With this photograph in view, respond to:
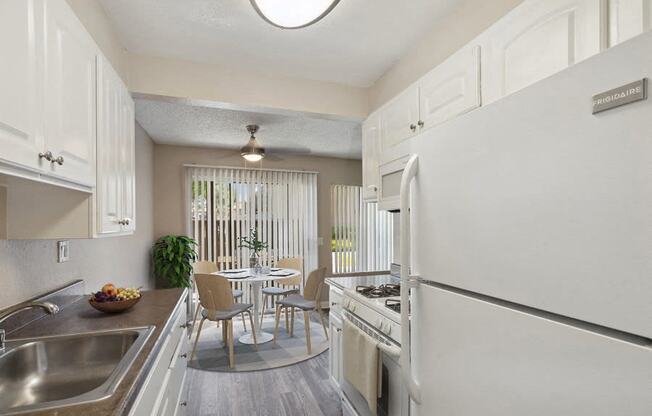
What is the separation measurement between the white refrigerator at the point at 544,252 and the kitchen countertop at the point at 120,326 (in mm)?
901

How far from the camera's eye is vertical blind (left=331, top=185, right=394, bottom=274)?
5.53 meters

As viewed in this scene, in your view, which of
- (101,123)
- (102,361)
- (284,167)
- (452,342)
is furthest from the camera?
(284,167)

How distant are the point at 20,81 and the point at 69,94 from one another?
33 cm

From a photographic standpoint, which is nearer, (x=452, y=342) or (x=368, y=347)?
(x=452, y=342)

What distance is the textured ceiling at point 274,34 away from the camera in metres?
1.74

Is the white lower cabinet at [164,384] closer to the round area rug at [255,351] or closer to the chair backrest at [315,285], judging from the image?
the round area rug at [255,351]

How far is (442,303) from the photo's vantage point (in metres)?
1.02

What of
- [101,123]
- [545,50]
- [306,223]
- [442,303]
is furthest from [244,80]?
[306,223]

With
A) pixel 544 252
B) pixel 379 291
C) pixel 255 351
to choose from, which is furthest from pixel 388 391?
pixel 255 351

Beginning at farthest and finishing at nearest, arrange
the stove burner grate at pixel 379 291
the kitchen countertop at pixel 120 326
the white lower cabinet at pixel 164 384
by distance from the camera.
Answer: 1. the stove burner grate at pixel 379 291
2. the white lower cabinet at pixel 164 384
3. the kitchen countertop at pixel 120 326

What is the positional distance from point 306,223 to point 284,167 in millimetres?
960

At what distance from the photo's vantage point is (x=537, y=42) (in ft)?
4.00

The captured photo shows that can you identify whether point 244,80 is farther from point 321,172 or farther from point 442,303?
point 321,172

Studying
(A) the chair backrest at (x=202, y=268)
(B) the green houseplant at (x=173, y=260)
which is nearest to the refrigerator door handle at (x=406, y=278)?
(A) the chair backrest at (x=202, y=268)
